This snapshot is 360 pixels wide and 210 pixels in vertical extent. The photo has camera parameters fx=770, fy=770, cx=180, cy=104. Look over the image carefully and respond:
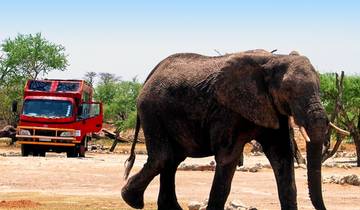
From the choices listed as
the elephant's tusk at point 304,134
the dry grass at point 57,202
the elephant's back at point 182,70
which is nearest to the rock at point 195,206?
the dry grass at point 57,202

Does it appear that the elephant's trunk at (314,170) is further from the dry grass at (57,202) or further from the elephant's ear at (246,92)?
the dry grass at (57,202)

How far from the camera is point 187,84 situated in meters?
11.4

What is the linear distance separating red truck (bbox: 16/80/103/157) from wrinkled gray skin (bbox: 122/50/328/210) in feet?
66.7

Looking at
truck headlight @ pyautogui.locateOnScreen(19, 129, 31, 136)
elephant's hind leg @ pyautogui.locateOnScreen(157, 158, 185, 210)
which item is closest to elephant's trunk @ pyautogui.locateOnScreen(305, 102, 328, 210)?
elephant's hind leg @ pyautogui.locateOnScreen(157, 158, 185, 210)

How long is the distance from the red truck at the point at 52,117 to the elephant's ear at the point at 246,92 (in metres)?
21.6

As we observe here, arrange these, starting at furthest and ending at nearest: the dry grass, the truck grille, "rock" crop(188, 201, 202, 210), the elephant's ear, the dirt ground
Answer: the truck grille → the dirt ground → the dry grass → "rock" crop(188, 201, 202, 210) → the elephant's ear

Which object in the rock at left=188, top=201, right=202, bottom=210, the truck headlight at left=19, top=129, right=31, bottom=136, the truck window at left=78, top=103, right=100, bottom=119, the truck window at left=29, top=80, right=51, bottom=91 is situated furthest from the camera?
the truck window at left=78, top=103, right=100, bottom=119

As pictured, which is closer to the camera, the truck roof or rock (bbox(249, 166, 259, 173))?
rock (bbox(249, 166, 259, 173))

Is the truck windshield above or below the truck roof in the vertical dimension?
below

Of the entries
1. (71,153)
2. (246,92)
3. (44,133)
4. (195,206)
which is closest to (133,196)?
(195,206)

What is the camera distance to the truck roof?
106 ft

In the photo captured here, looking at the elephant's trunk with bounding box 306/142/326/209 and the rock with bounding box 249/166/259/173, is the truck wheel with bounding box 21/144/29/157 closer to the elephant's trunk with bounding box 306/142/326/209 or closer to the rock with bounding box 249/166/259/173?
the rock with bounding box 249/166/259/173

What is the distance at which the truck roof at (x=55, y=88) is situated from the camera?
106ft

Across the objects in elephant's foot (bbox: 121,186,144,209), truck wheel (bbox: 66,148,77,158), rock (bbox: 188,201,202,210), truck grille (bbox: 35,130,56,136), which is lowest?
truck wheel (bbox: 66,148,77,158)
